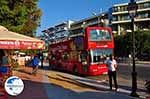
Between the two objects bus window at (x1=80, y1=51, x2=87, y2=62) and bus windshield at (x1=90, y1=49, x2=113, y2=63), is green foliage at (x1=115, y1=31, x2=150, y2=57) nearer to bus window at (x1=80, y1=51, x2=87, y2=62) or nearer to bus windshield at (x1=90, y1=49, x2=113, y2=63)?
bus window at (x1=80, y1=51, x2=87, y2=62)

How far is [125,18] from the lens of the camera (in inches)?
5226

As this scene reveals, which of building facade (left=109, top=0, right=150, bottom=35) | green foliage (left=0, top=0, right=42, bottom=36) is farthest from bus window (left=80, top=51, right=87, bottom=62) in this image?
building facade (left=109, top=0, right=150, bottom=35)

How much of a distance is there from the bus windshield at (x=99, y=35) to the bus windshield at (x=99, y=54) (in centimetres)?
97

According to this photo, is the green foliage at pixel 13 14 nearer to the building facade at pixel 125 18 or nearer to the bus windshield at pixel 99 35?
the bus windshield at pixel 99 35

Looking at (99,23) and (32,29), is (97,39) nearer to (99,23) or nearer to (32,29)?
(32,29)

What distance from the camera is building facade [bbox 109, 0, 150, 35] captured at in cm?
12306

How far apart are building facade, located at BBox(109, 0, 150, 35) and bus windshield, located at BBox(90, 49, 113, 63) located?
286 ft

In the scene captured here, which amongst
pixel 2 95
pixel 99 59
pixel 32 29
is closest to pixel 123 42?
pixel 32 29

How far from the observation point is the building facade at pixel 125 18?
123 m

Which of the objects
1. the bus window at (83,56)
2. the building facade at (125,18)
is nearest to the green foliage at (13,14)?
the bus window at (83,56)

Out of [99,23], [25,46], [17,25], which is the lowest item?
[25,46]

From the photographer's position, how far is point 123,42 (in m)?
106

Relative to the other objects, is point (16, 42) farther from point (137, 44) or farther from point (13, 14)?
point (137, 44)

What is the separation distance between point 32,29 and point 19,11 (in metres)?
10.9
